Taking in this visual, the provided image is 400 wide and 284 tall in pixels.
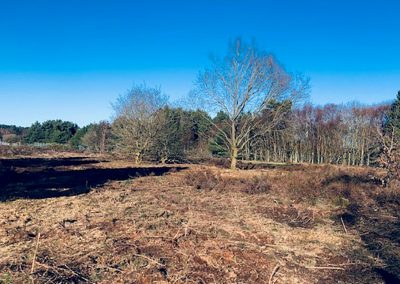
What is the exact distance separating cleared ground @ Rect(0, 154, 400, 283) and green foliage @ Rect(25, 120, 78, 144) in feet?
171

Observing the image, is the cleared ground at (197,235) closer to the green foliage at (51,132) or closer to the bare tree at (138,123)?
the bare tree at (138,123)

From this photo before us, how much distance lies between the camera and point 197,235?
5.49 meters

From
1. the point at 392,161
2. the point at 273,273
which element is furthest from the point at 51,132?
the point at 273,273

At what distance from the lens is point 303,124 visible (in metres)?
42.3

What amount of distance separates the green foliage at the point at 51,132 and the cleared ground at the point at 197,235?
52.0m

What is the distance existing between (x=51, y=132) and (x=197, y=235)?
201ft

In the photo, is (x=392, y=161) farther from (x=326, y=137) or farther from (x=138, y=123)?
(x=326, y=137)

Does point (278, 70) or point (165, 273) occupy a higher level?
point (278, 70)

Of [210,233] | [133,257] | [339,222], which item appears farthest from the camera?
[339,222]

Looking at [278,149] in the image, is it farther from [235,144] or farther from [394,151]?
[394,151]

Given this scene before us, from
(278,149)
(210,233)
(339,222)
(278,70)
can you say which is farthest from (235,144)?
(278,149)

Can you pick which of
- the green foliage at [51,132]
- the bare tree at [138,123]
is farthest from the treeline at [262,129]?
the green foliage at [51,132]

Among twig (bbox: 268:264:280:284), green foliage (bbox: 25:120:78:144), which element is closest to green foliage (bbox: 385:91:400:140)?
twig (bbox: 268:264:280:284)

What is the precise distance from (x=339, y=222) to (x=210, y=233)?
3174 mm
